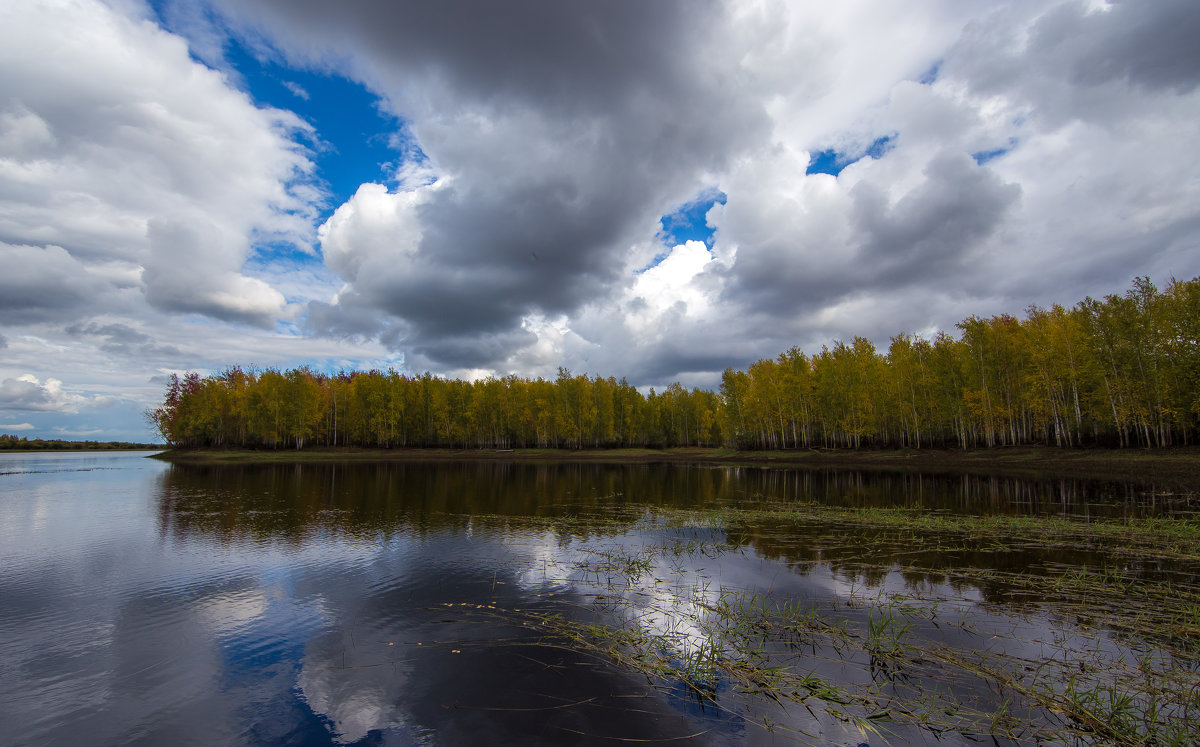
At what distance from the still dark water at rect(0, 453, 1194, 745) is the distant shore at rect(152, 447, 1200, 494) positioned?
1810cm

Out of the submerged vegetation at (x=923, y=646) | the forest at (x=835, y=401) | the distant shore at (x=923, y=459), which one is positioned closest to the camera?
the submerged vegetation at (x=923, y=646)

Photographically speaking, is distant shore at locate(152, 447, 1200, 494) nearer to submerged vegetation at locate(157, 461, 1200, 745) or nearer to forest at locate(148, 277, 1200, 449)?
forest at locate(148, 277, 1200, 449)

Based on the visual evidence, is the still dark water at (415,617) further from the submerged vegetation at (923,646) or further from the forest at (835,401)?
the forest at (835,401)

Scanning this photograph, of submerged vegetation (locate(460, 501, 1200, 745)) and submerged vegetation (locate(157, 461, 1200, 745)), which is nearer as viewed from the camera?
submerged vegetation (locate(460, 501, 1200, 745))

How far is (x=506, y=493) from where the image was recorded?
129 feet

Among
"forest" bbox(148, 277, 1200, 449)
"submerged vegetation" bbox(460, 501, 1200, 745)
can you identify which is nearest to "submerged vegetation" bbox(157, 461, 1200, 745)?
"submerged vegetation" bbox(460, 501, 1200, 745)

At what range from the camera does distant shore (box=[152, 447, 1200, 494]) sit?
40.5 m

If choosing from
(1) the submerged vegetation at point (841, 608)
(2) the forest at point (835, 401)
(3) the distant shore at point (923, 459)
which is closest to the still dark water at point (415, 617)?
(1) the submerged vegetation at point (841, 608)

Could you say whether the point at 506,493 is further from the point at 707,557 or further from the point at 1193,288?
the point at 1193,288

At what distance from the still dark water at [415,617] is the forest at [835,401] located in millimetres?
32240

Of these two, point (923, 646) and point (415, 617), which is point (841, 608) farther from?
point (415, 617)

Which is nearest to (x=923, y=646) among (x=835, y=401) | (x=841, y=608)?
(x=841, y=608)

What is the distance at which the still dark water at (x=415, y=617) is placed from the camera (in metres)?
8.05

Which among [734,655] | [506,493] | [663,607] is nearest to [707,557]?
[663,607]
